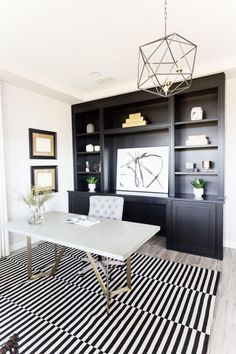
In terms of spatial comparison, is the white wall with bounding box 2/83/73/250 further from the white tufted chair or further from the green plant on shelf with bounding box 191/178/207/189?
the green plant on shelf with bounding box 191/178/207/189

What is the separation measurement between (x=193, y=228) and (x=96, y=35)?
2708mm

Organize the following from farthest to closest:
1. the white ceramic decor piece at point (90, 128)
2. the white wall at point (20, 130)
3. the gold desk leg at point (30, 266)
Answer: the white ceramic decor piece at point (90, 128)
the white wall at point (20, 130)
the gold desk leg at point (30, 266)

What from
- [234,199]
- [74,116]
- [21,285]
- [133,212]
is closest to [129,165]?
[133,212]

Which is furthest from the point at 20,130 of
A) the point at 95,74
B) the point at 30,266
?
the point at 30,266

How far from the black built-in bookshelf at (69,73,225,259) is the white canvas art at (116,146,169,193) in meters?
0.14

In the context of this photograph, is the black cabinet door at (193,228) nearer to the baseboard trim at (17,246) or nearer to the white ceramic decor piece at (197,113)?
the white ceramic decor piece at (197,113)

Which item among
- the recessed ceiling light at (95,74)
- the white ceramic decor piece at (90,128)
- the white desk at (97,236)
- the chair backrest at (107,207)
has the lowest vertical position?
the white desk at (97,236)

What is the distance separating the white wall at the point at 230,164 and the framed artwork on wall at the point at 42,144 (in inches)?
115

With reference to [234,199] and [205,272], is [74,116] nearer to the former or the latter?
[234,199]

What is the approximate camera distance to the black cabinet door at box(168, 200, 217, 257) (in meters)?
2.98


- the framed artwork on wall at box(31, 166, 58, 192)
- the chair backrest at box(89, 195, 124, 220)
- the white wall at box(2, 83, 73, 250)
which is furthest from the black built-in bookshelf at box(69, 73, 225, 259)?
the chair backrest at box(89, 195, 124, 220)

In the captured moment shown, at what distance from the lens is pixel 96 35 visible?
223cm

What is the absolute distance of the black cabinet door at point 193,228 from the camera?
9.79 ft

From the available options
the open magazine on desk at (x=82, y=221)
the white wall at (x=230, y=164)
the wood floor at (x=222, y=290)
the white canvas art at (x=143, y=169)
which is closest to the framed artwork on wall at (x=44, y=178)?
the white canvas art at (x=143, y=169)
